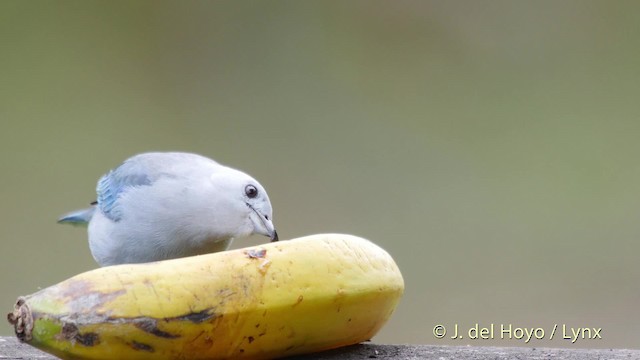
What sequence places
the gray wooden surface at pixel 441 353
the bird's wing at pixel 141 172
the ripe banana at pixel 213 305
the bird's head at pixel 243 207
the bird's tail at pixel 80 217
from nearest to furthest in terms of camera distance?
the ripe banana at pixel 213 305 < the gray wooden surface at pixel 441 353 < the bird's head at pixel 243 207 < the bird's wing at pixel 141 172 < the bird's tail at pixel 80 217

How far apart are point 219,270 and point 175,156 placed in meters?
0.90

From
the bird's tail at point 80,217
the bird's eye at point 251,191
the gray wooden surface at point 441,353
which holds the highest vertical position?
the bird's eye at point 251,191

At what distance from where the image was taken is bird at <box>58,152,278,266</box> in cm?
246

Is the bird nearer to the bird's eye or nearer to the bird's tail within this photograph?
the bird's eye

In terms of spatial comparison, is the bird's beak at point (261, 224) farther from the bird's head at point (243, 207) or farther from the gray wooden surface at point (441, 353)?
the gray wooden surface at point (441, 353)

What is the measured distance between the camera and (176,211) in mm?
2516

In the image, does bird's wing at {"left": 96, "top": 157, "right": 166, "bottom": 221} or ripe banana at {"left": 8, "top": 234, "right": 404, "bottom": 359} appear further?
bird's wing at {"left": 96, "top": 157, "right": 166, "bottom": 221}

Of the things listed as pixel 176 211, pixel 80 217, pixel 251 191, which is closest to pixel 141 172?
pixel 176 211

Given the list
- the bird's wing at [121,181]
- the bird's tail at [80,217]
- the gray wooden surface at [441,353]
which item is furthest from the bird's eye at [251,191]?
the bird's tail at [80,217]

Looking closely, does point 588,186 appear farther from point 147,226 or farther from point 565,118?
point 147,226

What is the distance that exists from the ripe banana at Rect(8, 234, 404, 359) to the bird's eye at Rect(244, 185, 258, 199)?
1.48 ft

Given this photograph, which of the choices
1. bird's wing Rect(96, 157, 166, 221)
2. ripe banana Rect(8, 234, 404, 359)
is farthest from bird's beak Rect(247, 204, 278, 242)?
ripe banana Rect(8, 234, 404, 359)

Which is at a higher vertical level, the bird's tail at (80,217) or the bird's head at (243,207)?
the bird's head at (243,207)

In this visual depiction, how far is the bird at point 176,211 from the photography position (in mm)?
2461
